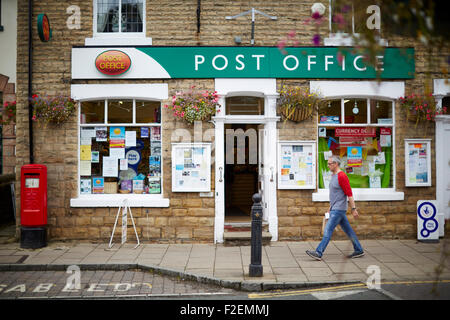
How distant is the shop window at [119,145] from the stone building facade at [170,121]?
0.18 metres

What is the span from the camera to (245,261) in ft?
23.6

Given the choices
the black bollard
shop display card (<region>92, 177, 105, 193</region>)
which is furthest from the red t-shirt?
shop display card (<region>92, 177, 105, 193</region>)

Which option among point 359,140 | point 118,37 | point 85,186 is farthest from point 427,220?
point 118,37

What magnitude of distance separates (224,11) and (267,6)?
3.26ft

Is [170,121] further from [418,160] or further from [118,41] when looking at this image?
[418,160]

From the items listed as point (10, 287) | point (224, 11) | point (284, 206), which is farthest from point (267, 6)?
point (10, 287)

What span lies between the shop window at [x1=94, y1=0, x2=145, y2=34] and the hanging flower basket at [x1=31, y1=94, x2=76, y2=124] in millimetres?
1890

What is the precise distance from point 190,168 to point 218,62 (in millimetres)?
2487

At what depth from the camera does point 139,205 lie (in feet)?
28.6

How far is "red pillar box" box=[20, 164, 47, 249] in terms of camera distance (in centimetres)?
818

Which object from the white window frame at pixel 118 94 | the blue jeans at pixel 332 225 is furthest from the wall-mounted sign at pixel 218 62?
the blue jeans at pixel 332 225

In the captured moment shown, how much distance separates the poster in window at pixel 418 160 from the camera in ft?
29.3

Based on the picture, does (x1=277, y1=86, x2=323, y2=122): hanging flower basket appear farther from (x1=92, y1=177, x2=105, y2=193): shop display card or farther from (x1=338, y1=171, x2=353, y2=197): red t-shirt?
(x1=92, y1=177, x2=105, y2=193): shop display card

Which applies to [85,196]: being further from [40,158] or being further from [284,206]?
[284,206]
